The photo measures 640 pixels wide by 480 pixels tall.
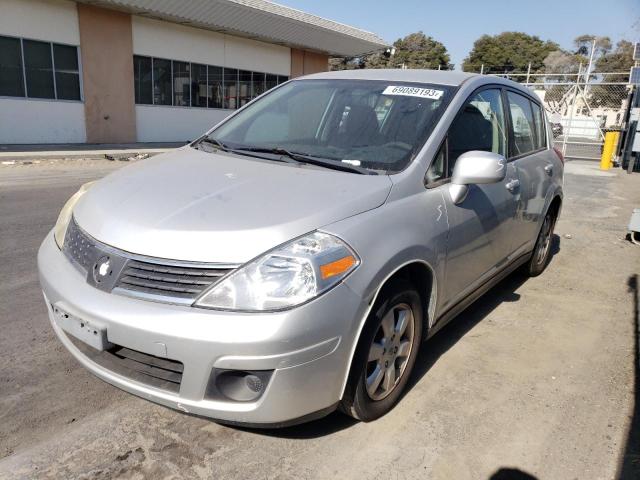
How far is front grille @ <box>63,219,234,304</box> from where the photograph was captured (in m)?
2.12

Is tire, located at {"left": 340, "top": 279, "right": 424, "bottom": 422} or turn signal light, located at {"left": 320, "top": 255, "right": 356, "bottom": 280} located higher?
turn signal light, located at {"left": 320, "top": 255, "right": 356, "bottom": 280}

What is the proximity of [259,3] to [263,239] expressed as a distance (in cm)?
1957

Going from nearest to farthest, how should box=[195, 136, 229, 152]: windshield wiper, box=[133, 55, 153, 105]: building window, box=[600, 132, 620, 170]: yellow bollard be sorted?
box=[195, 136, 229, 152]: windshield wiper < box=[600, 132, 620, 170]: yellow bollard < box=[133, 55, 153, 105]: building window

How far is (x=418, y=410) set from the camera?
283 cm

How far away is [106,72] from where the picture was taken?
16969 mm

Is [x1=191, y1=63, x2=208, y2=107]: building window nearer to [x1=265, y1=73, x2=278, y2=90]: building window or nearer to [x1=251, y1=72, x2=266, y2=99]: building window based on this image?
[x1=251, y1=72, x2=266, y2=99]: building window

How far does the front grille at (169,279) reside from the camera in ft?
6.93

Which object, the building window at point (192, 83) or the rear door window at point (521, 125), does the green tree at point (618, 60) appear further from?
the rear door window at point (521, 125)

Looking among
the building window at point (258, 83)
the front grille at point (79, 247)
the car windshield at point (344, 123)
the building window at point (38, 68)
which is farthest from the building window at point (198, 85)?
the front grille at point (79, 247)

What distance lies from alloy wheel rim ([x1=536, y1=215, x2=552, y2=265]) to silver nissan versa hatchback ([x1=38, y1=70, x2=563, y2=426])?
156 cm

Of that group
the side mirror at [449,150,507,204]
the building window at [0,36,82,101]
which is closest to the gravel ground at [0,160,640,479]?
the side mirror at [449,150,507,204]

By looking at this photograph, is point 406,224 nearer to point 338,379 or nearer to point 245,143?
point 338,379

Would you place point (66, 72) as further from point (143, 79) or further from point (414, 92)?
point (414, 92)

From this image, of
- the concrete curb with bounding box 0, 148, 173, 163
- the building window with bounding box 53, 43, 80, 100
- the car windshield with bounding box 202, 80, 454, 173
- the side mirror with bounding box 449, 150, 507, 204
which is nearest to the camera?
the side mirror with bounding box 449, 150, 507, 204
